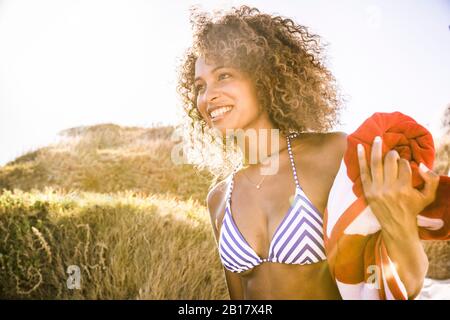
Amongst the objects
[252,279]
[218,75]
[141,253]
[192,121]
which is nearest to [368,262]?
[252,279]

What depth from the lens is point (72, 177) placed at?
3.87 meters

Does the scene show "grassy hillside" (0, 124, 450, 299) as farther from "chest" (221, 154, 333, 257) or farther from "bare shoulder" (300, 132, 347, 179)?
"bare shoulder" (300, 132, 347, 179)

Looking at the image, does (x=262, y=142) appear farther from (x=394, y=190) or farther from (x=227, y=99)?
(x=394, y=190)

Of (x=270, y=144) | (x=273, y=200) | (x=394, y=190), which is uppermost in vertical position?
(x=270, y=144)

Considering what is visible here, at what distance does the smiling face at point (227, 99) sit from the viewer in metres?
2.04

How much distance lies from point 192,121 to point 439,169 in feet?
8.13

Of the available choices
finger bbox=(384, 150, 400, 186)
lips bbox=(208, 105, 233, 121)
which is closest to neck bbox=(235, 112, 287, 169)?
lips bbox=(208, 105, 233, 121)

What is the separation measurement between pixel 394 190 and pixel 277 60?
950 mm

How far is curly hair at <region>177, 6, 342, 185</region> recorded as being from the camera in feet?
7.05

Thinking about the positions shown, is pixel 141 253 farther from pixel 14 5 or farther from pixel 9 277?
pixel 14 5

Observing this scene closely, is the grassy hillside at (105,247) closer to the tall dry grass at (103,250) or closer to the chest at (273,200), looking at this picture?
the tall dry grass at (103,250)

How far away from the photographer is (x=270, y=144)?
7.07 ft

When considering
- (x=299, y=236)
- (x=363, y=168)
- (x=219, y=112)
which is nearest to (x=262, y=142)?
(x=219, y=112)

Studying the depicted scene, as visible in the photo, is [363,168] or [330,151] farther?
[330,151]
